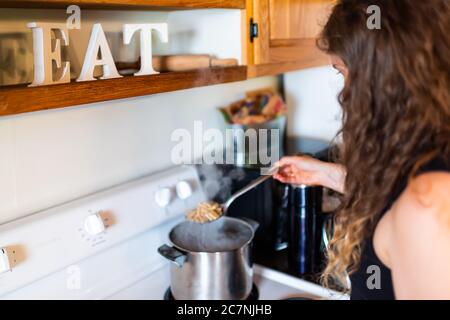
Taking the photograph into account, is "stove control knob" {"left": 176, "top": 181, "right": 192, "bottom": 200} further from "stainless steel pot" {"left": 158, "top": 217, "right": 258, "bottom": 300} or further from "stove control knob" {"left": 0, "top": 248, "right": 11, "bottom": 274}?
"stove control knob" {"left": 0, "top": 248, "right": 11, "bottom": 274}

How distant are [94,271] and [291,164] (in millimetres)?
568

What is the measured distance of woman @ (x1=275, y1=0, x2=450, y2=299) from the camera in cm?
64

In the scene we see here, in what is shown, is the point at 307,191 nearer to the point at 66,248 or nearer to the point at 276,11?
the point at 276,11

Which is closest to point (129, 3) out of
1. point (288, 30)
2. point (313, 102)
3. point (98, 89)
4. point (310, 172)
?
point (98, 89)

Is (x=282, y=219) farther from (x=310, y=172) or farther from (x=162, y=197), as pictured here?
(x=162, y=197)

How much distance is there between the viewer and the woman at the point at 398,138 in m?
0.64

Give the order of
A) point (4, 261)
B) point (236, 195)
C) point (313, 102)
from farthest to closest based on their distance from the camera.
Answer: point (313, 102), point (236, 195), point (4, 261)

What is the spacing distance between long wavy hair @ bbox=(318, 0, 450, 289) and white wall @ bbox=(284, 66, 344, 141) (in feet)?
3.17

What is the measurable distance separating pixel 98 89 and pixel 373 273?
54 cm

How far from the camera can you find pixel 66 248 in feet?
3.38

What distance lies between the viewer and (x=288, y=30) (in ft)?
3.93

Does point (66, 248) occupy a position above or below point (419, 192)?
below

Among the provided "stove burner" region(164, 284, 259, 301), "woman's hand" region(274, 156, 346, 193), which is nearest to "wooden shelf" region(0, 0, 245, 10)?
"woman's hand" region(274, 156, 346, 193)

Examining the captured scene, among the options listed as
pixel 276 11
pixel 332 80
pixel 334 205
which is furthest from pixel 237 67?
pixel 332 80
